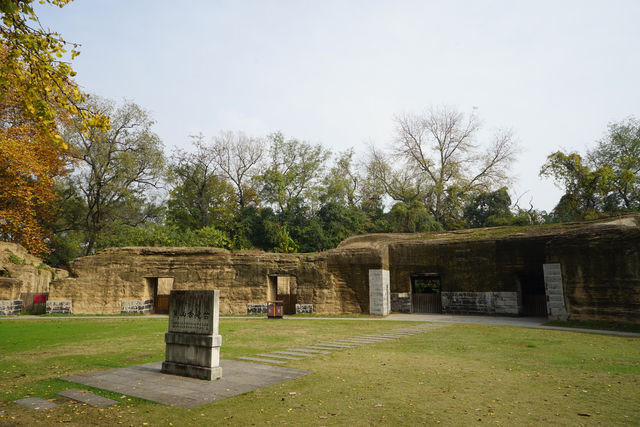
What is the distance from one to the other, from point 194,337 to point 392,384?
3520mm

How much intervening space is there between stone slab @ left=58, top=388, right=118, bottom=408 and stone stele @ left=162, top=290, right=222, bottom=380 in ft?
4.98

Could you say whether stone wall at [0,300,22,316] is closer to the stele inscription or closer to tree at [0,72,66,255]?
tree at [0,72,66,255]

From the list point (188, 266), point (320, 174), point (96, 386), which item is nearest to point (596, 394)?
point (96, 386)

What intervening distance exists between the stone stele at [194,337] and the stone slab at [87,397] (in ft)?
4.98

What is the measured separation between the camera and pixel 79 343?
10.8 m

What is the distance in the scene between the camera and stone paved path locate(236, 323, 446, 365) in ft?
28.2

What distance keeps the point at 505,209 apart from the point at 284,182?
866 inches

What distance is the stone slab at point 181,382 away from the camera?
217 inches

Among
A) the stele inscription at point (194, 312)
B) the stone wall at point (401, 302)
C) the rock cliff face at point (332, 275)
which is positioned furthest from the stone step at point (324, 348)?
the stone wall at point (401, 302)

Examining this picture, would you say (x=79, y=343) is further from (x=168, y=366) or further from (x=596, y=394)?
(x=596, y=394)

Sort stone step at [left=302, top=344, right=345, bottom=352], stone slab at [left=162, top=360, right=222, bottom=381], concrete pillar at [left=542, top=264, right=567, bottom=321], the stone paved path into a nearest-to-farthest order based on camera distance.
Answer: stone slab at [left=162, top=360, right=222, bottom=381], the stone paved path, stone step at [left=302, top=344, right=345, bottom=352], concrete pillar at [left=542, top=264, right=567, bottom=321]

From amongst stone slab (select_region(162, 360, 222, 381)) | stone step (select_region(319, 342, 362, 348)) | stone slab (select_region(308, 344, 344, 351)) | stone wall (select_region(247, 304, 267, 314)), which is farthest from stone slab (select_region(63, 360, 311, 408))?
stone wall (select_region(247, 304, 267, 314))

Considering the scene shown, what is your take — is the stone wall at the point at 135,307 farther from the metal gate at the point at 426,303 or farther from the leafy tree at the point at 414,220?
the leafy tree at the point at 414,220

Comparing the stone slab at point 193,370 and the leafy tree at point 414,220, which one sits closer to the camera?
the stone slab at point 193,370
